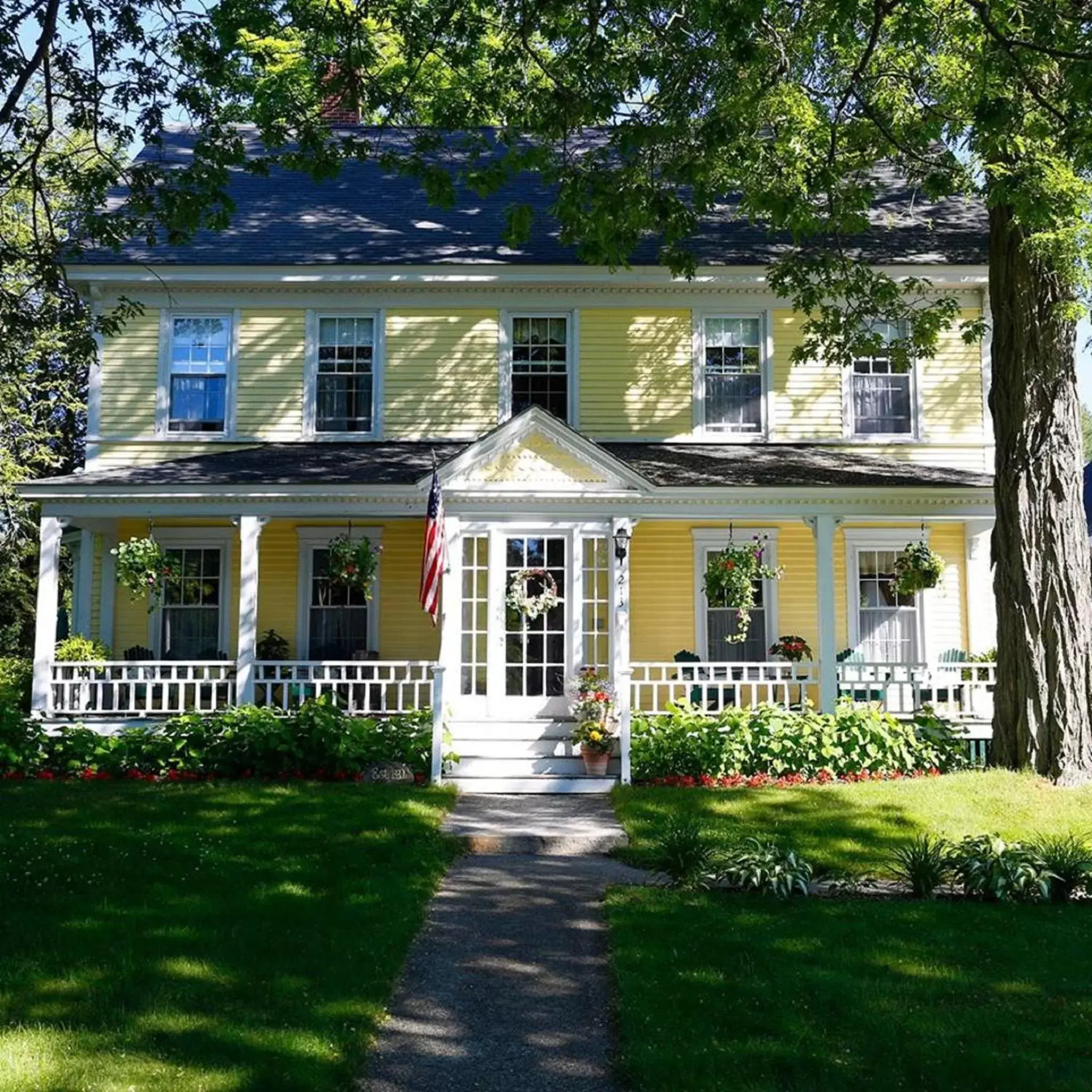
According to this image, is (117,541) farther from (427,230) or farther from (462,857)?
(462,857)

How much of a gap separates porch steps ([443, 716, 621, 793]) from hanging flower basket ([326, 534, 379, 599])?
275cm

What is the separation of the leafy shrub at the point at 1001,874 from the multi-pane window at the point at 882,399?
935 centimetres

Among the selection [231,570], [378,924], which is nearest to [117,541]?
[231,570]

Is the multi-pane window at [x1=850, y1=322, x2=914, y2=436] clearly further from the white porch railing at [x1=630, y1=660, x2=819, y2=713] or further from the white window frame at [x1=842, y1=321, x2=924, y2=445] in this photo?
the white porch railing at [x1=630, y1=660, x2=819, y2=713]

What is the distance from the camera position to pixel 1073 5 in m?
9.45

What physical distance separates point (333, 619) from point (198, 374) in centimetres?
431

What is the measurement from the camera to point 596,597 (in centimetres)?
1366

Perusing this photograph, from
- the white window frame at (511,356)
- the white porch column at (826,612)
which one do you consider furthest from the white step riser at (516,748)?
the white window frame at (511,356)

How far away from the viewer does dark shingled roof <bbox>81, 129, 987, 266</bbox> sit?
16.3m

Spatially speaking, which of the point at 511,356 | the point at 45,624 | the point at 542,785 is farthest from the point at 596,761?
the point at 45,624

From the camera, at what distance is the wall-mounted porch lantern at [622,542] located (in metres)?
13.2

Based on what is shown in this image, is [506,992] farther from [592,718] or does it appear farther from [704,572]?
[704,572]

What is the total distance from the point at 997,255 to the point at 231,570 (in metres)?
11.3

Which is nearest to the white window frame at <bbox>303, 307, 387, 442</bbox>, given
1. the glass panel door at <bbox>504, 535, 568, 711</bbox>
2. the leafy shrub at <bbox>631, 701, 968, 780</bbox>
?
the glass panel door at <bbox>504, 535, 568, 711</bbox>
